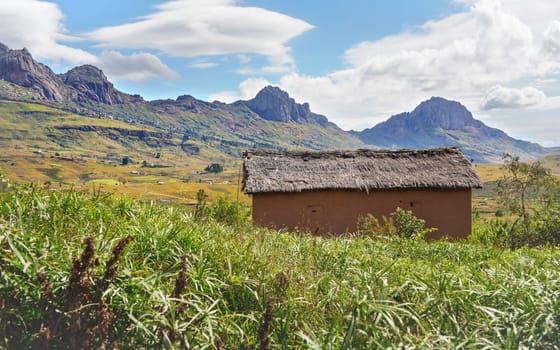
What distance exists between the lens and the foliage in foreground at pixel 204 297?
2.56 metres

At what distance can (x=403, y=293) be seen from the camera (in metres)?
3.21

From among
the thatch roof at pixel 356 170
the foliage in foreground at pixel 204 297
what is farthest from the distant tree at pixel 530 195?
the foliage in foreground at pixel 204 297

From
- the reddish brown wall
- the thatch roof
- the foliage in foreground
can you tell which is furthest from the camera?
the thatch roof

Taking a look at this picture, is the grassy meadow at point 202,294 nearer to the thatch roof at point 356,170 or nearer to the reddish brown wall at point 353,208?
the reddish brown wall at point 353,208

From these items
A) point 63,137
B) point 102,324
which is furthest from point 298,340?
point 63,137

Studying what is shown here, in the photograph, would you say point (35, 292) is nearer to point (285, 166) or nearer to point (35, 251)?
point (35, 251)

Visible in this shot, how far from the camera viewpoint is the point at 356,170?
15703 millimetres

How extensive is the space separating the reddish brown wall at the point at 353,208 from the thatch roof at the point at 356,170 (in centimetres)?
28

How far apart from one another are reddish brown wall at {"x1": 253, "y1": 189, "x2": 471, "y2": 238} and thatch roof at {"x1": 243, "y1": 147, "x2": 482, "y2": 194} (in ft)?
0.91

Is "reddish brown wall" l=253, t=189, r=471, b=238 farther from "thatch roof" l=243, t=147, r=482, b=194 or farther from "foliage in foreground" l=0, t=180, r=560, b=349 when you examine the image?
"foliage in foreground" l=0, t=180, r=560, b=349

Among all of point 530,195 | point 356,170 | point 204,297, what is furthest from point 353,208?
point 204,297

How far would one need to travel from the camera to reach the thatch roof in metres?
14.8

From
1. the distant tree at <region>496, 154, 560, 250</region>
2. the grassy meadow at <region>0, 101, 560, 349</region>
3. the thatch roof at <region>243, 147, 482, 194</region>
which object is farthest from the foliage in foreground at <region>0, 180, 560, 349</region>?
the distant tree at <region>496, 154, 560, 250</region>

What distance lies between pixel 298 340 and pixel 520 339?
1.19 metres
